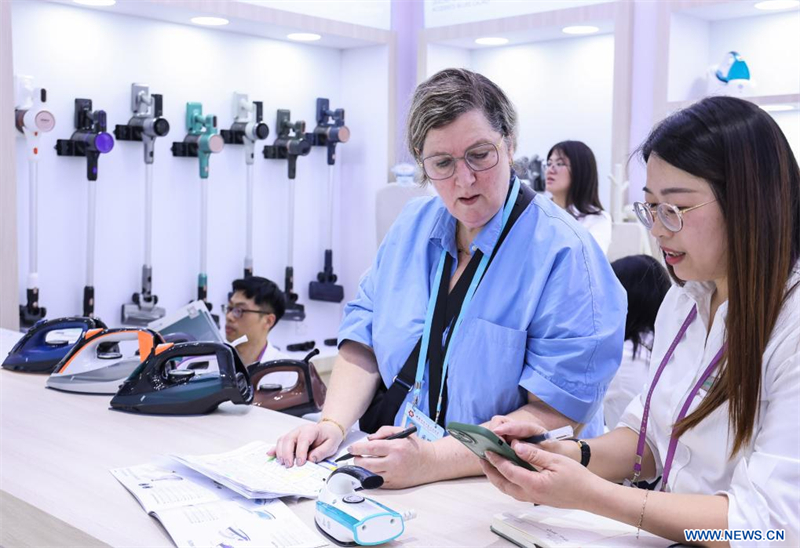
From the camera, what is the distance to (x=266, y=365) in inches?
104

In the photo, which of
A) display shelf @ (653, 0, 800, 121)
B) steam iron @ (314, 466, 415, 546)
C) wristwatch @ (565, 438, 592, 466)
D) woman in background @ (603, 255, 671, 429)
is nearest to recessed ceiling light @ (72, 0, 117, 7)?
display shelf @ (653, 0, 800, 121)

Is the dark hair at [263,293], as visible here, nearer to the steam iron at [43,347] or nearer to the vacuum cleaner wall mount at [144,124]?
the vacuum cleaner wall mount at [144,124]

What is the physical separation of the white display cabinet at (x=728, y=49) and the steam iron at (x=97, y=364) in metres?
2.71

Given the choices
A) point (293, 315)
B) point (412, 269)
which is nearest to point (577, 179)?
point (293, 315)

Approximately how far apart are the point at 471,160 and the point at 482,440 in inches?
26.6

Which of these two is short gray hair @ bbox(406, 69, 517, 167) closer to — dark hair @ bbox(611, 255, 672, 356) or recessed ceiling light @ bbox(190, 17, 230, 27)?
dark hair @ bbox(611, 255, 672, 356)

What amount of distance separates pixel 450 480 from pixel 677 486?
1.42ft

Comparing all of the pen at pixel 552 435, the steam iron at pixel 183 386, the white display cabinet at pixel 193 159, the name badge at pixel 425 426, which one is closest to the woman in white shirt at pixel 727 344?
the pen at pixel 552 435

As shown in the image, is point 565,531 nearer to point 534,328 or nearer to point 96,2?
point 534,328

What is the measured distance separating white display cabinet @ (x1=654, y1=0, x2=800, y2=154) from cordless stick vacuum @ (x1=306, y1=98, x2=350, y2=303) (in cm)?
179

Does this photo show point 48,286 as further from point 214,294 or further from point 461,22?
point 461,22

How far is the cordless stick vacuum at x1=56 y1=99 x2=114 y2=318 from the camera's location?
3975 mm

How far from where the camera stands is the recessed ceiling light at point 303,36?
4863mm

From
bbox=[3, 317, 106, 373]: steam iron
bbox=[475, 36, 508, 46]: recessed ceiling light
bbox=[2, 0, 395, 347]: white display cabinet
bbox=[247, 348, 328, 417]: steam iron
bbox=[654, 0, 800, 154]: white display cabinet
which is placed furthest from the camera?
bbox=[475, 36, 508, 46]: recessed ceiling light
